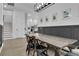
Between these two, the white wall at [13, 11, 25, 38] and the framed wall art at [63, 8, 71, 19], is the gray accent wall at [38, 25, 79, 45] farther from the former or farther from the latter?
the white wall at [13, 11, 25, 38]

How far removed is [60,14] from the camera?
184cm

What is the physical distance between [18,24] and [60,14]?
2.80ft

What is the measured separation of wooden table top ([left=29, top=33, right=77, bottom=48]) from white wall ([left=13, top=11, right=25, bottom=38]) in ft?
0.79

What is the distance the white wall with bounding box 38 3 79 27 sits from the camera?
1668 millimetres

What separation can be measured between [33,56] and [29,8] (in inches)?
36.5

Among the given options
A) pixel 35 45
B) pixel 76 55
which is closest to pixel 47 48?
pixel 35 45

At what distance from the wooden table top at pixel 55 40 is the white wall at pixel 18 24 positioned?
0.24 m

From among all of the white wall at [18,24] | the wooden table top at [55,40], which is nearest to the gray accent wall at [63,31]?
the wooden table top at [55,40]

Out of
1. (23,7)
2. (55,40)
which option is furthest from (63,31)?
(23,7)

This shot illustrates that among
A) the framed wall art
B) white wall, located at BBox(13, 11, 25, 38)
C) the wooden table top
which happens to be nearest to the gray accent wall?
the wooden table top

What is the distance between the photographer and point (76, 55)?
1682mm

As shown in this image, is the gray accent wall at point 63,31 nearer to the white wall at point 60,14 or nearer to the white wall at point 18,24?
the white wall at point 60,14

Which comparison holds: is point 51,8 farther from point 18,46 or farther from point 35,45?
point 18,46

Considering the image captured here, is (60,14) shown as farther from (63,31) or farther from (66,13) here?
(63,31)
